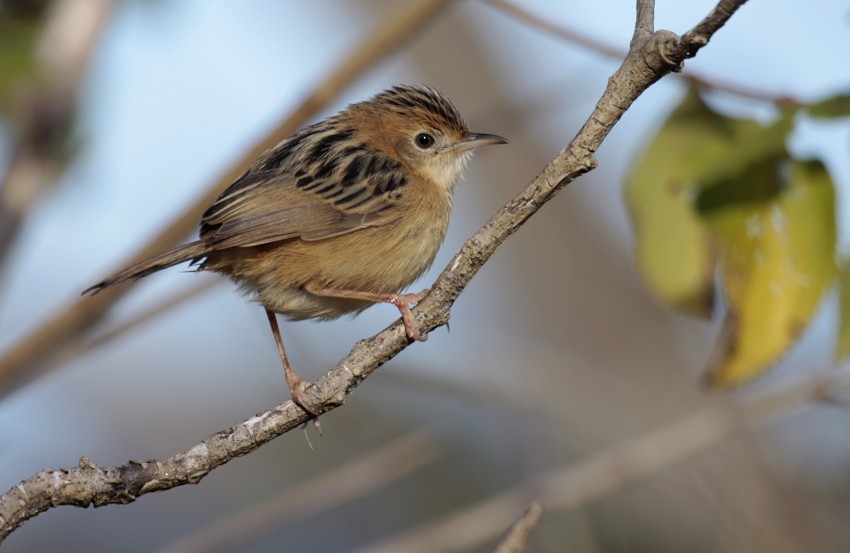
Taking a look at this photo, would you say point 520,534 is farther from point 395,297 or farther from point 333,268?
point 333,268

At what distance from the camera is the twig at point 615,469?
425 centimetres

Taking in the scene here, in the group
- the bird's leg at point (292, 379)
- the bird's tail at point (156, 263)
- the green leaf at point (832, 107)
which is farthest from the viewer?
the bird's tail at point (156, 263)

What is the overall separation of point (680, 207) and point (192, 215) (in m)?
2.20

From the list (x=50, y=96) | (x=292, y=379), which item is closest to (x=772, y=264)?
(x=292, y=379)

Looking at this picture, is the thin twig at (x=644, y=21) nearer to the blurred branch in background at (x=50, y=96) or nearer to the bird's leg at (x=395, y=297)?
the bird's leg at (x=395, y=297)

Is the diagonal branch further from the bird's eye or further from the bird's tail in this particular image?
the bird's eye

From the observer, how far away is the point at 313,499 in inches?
174

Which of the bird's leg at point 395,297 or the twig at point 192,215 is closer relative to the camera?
the bird's leg at point 395,297

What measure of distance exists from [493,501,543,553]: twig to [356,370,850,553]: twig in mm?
1629

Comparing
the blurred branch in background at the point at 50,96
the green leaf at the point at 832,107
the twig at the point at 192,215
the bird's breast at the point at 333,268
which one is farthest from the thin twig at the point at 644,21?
the blurred branch in background at the point at 50,96

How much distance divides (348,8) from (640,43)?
622 cm

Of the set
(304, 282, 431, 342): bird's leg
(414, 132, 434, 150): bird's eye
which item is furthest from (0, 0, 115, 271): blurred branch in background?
(414, 132, 434, 150): bird's eye

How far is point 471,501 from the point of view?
21.2ft

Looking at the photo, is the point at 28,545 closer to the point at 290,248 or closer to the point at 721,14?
the point at 290,248
